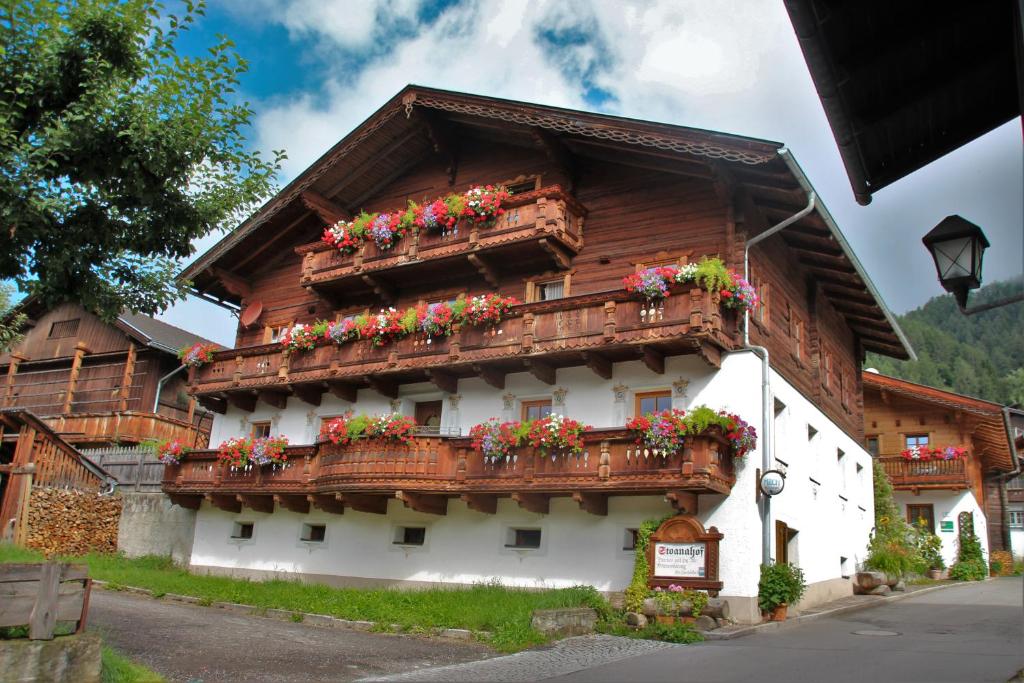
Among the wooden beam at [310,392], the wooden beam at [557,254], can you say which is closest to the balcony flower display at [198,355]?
the wooden beam at [310,392]

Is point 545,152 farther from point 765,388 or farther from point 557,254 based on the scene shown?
point 765,388

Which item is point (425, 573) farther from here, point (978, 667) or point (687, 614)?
point (978, 667)

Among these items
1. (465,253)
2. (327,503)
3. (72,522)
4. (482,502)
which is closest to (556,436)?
(482,502)

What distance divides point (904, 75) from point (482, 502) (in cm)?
1466

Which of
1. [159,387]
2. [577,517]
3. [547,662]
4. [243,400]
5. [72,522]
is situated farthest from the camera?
[159,387]

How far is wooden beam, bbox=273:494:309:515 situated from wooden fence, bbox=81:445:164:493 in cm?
566

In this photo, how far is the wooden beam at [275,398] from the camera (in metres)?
23.2

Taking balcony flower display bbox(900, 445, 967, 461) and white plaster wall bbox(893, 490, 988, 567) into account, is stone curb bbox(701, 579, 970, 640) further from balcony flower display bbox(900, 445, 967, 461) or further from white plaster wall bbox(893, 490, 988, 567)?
white plaster wall bbox(893, 490, 988, 567)

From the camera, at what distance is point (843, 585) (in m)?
21.9

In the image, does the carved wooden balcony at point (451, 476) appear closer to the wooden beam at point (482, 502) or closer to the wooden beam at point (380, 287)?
the wooden beam at point (482, 502)

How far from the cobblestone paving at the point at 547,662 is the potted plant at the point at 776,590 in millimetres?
3158

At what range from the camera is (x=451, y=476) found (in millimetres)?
17984

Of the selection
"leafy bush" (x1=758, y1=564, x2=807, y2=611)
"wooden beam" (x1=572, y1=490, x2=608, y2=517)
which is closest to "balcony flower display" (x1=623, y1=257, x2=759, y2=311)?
"wooden beam" (x1=572, y1=490, x2=608, y2=517)

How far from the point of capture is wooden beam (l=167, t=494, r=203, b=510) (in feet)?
76.6
